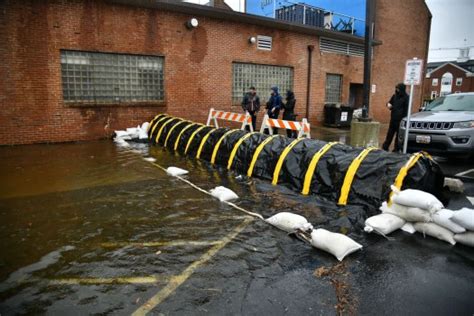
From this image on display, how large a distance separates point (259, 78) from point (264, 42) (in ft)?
5.06

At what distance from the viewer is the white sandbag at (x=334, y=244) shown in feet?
11.5

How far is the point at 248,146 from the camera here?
692 cm

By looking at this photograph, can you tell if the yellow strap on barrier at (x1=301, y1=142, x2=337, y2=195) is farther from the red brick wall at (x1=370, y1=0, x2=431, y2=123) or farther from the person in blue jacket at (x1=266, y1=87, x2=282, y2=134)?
the red brick wall at (x1=370, y1=0, x2=431, y2=123)

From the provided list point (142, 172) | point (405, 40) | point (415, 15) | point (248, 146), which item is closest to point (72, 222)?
point (142, 172)

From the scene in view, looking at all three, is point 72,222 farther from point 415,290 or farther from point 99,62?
point 99,62

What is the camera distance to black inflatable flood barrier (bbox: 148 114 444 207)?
4.73m

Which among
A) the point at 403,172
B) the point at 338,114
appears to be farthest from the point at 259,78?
the point at 403,172

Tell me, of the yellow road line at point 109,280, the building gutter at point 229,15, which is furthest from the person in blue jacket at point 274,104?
the yellow road line at point 109,280

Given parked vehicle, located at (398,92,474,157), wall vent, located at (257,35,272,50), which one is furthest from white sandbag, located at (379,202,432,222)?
→ wall vent, located at (257,35,272,50)

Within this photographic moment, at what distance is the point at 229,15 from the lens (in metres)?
12.9

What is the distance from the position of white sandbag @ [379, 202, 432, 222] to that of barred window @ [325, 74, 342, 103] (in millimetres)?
13800

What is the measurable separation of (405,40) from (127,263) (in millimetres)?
22282

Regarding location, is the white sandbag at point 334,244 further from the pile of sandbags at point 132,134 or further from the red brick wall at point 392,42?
the red brick wall at point 392,42

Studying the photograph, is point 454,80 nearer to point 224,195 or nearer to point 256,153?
point 256,153
